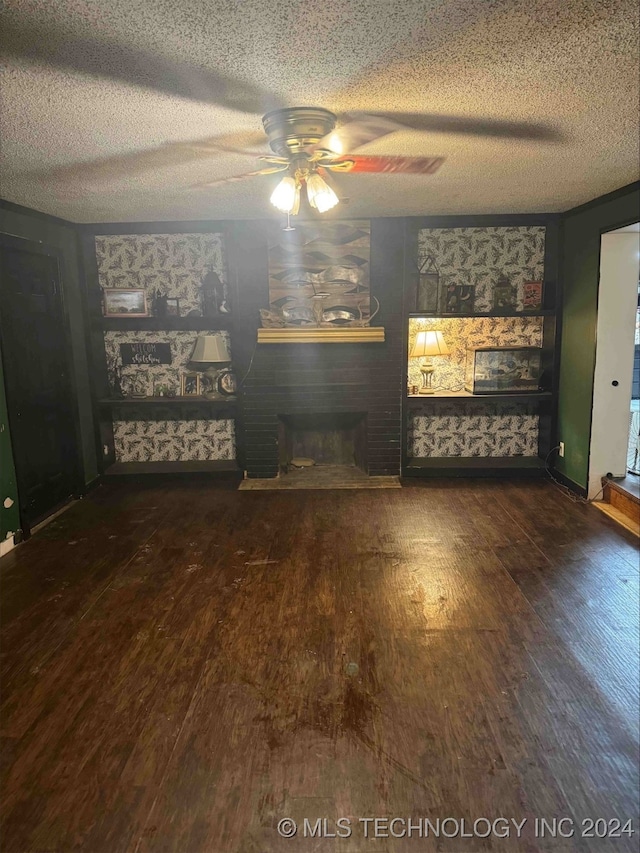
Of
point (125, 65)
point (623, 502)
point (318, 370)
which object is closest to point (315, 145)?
point (125, 65)

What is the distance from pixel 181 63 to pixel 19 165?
152cm

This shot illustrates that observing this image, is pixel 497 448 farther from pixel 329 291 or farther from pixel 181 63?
pixel 181 63

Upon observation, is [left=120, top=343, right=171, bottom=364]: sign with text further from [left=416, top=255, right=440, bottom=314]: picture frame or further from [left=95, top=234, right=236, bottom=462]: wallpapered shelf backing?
[left=416, top=255, right=440, bottom=314]: picture frame

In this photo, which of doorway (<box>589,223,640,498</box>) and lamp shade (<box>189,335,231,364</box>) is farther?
lamp shade (<box>189,335,231,364</box>)

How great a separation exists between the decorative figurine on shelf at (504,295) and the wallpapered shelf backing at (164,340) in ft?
7.79

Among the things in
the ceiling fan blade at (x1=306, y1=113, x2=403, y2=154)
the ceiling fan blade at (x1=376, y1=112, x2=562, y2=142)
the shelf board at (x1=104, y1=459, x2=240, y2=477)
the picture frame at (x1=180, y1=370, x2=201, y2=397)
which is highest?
the ceiling fan blade at (x1=376, y1=112, x2=562, y2=142)

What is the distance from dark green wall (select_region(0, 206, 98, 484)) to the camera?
165 inches

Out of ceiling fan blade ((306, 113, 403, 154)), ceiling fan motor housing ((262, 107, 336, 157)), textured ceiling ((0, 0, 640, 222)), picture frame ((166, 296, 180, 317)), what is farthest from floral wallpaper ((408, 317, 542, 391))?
ceiling fan motor housing ((262, 107, 336, 157))

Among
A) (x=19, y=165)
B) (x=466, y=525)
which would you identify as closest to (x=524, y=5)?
(x=19, y=165)

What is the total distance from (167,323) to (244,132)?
107 inches

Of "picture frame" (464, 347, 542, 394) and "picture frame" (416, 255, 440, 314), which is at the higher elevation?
"picture frame" (416, 255, 440, 314)

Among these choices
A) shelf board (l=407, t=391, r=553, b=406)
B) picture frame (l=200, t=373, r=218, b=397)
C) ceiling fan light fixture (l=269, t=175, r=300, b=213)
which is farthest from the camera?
picture frame (l=200, t=373, r=218, b=397)

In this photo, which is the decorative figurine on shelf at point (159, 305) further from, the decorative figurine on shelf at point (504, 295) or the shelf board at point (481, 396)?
the decorative figurine on shelf at point (504, 295)

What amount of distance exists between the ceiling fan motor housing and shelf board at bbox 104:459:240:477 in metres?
3.10
